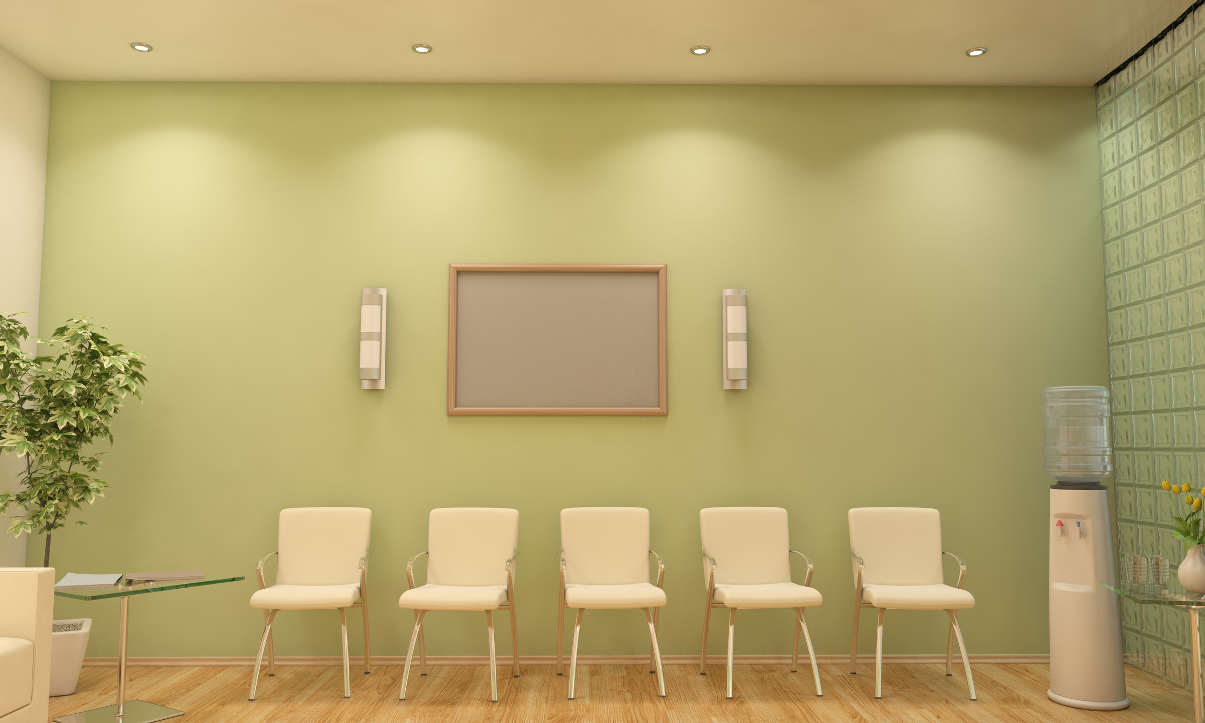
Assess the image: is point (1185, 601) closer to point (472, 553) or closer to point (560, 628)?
point (560, 628)

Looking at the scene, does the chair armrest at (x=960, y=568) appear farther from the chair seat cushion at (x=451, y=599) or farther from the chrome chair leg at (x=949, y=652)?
the chair seat cushion at (x=451, y=599)

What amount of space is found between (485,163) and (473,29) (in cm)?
90

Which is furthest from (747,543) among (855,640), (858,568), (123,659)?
(123,659)

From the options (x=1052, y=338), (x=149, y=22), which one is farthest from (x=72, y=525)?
(x=1052, y=338)

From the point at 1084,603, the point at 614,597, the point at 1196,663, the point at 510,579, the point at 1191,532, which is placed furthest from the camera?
the point at 510,579

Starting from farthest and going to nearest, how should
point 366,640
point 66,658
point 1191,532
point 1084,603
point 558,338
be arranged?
point 558,338, point 366,640, point 66,658, point 1084,603, point 1191,532

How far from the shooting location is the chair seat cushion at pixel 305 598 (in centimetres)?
442

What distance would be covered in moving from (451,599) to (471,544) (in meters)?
0.59

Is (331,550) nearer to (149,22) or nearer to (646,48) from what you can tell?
(149,22)

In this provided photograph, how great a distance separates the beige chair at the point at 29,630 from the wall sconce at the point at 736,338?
369cm

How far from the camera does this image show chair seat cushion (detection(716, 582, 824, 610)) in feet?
14.7

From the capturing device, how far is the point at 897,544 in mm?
5023

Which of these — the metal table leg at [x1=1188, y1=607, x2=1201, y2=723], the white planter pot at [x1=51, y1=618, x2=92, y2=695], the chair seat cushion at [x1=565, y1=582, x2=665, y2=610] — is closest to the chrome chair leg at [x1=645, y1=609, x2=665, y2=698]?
the chair seat cushion at [x1=565, y1=582, x2=665, y2=610]

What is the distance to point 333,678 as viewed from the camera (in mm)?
4863
